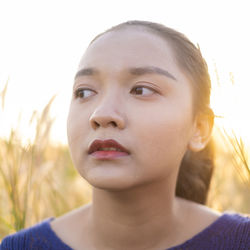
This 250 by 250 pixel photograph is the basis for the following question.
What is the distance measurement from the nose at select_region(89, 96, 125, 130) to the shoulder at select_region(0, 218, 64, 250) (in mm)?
580

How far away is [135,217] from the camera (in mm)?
1688

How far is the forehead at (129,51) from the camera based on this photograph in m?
1.56

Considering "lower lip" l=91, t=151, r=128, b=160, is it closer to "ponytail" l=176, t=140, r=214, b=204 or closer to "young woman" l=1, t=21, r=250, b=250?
"young woman" l=1, t=21, r=250, b=250

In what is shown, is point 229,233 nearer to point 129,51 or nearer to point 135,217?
point 135,217

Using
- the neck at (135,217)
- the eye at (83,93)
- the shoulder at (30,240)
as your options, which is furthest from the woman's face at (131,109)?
the shoulder at (30,240)

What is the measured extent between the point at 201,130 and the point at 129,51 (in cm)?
47

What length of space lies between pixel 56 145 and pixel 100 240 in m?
1.28

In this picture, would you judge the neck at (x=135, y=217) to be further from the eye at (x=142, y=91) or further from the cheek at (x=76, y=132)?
the eye at (x=142, y=91)

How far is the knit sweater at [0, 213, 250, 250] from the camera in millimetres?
1648

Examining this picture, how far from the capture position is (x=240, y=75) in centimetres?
135

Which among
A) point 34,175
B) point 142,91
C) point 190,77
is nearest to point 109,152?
point 142,91

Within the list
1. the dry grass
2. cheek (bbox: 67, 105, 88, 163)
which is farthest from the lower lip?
the dry grass

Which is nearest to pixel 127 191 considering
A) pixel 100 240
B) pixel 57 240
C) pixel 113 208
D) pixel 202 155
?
pixel 113 208

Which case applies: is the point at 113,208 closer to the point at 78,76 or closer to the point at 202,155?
the point at 78,76
